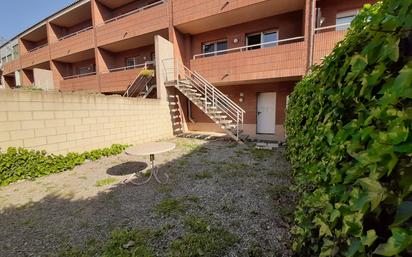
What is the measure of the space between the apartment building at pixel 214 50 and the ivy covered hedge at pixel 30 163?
211 inches

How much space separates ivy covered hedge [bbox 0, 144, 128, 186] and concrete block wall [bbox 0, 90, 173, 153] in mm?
169

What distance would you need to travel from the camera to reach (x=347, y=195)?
1.03 metres

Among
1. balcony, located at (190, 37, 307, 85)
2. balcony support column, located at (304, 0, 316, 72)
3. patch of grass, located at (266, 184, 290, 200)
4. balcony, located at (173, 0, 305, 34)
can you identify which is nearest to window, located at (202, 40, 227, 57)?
balcony, located at (173, 0, 305, 34)

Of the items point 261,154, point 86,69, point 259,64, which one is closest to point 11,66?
point 86,69

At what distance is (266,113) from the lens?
10.4 metres

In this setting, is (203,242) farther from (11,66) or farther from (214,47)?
(11,66)

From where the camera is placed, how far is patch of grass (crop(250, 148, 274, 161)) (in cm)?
658

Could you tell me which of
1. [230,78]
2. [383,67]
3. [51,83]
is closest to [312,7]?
[230,78]

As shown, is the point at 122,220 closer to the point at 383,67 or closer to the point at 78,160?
the point at 383,67

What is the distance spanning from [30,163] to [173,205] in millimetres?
4082

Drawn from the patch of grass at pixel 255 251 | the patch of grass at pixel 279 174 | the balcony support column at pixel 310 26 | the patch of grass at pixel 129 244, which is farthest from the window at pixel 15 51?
the patch of grass at pixel 255 251

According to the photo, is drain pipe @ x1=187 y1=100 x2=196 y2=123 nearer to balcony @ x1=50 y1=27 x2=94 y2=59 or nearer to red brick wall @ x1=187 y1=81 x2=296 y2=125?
red brick wall @ x1=187 y1=81 x2=296 y2=125

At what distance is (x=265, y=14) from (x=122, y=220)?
998cm

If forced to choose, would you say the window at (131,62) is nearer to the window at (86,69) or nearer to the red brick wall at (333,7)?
the window at (86,69)
